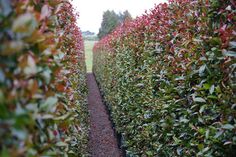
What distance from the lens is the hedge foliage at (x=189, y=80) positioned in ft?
7.82

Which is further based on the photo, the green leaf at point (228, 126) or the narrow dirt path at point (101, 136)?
the narrow dirt path at point (101, 136)

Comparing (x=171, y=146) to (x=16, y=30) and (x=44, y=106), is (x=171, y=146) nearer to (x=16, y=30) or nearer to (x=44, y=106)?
(x=44, y=106)

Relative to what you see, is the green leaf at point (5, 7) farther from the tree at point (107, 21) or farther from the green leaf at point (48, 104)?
the tree at point (107, 21)

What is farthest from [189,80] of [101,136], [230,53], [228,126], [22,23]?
[101,136]

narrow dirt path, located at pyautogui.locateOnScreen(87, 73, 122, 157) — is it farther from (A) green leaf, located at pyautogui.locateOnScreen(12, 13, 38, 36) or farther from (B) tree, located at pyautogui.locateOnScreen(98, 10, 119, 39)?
(B) tree, located at pyautogui.locateOnScreen(98, 10, 119, 39)

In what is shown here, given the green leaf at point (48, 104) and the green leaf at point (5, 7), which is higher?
the green leaf at point (5, 7)

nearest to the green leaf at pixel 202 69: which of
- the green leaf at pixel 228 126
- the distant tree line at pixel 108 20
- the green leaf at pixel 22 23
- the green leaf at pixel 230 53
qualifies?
the green leaf at pixel 230 53

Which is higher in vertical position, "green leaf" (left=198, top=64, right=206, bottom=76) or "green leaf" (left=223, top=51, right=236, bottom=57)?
"green leaf" (left=223, top=51, right=236, bottom=57)

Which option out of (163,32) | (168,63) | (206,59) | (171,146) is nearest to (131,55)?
(163,32)

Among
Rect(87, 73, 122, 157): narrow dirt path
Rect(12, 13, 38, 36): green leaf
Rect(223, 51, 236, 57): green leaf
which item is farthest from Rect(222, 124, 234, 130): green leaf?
Rect(87, 73, 122, 157): narrow dirt path

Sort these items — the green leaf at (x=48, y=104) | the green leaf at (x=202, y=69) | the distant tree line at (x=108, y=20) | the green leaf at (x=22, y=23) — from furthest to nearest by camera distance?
the distant tree line at (x=108, y=20) < the green leaf at (x=202, y=69) < the green leaf at (x=48, y=104) < the green leaf at (x=22, y=23)

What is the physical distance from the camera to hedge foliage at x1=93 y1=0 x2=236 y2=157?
2.38m

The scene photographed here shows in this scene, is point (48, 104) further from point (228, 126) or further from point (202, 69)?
point (202, 69)

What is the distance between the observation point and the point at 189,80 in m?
3.00
